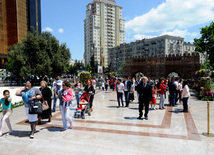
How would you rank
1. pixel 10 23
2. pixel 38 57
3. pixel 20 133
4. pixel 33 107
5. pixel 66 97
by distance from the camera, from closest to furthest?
1. pixel 33 107
2. pixel 20 133
3. pixel 66 97
4. pixel 38 57
5. pixel 10 23

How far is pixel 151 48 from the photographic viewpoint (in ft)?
268

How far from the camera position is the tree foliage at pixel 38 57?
26411mm

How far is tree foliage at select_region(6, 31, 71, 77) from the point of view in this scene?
26.4 m

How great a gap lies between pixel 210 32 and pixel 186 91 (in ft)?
98.3

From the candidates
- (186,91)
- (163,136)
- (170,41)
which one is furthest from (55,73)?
(170,41)

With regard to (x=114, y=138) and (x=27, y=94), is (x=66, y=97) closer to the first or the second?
(x=27, y=94)

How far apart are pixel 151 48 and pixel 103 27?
37907mm

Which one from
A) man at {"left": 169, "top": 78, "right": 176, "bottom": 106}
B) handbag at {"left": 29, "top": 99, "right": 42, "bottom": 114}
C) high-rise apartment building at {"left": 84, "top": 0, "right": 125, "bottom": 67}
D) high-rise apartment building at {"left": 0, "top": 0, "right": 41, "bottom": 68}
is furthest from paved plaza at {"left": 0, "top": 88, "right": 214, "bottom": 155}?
high-rise apartment building at {"left": 84, "top": 0, "right": 125, "bottom": 67}

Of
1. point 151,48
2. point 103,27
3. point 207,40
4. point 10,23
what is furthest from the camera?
point 103,27

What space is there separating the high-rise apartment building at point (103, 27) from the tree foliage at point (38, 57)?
231ft

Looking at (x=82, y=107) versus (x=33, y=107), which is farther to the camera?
(x=82, y=107)

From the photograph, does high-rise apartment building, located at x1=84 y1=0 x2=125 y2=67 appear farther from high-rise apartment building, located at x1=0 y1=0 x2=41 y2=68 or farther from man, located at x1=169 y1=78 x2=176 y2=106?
man, located at x1=169 y1=78 x2=176 y2=106

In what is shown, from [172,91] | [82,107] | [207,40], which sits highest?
[207,40]

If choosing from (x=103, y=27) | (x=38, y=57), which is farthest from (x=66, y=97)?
(x=103, y=27)
